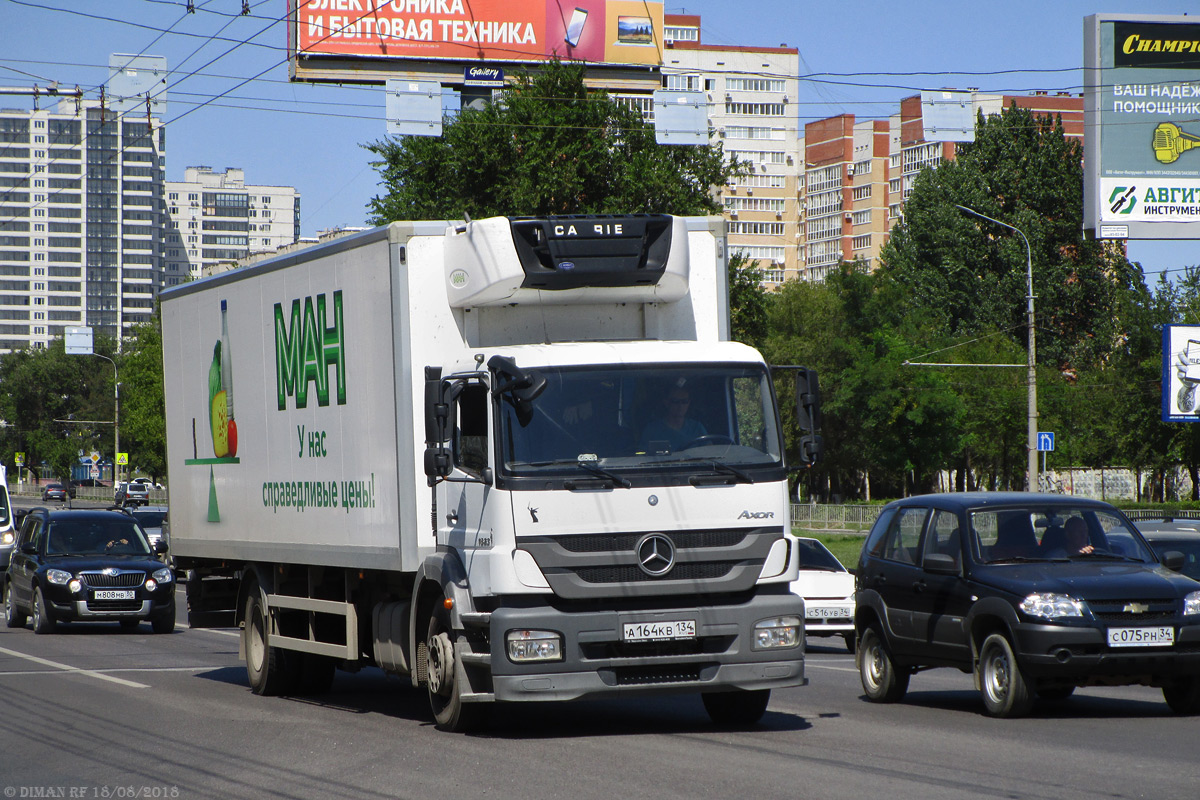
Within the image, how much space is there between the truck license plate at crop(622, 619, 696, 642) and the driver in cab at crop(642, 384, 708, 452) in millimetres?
1110

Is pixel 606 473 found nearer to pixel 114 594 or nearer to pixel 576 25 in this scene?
pixel 114 594

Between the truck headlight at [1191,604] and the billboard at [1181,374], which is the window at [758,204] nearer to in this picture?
the billboard at [1181,374]

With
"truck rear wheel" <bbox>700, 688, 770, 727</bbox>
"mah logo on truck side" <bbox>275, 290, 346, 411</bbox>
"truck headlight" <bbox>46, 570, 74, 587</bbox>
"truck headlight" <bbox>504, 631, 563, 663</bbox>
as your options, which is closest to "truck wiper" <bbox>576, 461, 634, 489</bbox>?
"truck headlight" <bbox>504, 631, 563, 663</bbox>

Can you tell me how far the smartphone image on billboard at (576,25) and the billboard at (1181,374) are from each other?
2035 centimetres

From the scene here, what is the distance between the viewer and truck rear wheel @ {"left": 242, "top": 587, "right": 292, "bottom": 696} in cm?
1383

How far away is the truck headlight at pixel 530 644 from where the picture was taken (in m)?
9.89

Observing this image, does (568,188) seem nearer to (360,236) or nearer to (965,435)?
(360,236)

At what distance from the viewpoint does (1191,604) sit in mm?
11133

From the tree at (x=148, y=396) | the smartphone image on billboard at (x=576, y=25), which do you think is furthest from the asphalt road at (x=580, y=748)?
the tree at (x=148, y=396)

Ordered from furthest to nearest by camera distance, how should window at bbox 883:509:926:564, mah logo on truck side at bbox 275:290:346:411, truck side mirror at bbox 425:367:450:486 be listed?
window at bbox 883:509:926:564, mah logo on truck side at bbox 275:290:346:411, truck side mirror at bbox 425:367:450:486

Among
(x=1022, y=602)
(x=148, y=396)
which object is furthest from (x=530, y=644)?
(x=148, y=396)

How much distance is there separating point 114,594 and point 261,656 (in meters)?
8.78

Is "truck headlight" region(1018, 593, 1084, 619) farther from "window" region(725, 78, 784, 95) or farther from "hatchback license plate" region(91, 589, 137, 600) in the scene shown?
"window" region(725, 78, 784, 95)

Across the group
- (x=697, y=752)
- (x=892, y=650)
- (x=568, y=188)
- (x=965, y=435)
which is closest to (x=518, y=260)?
(x=697, y=752)
